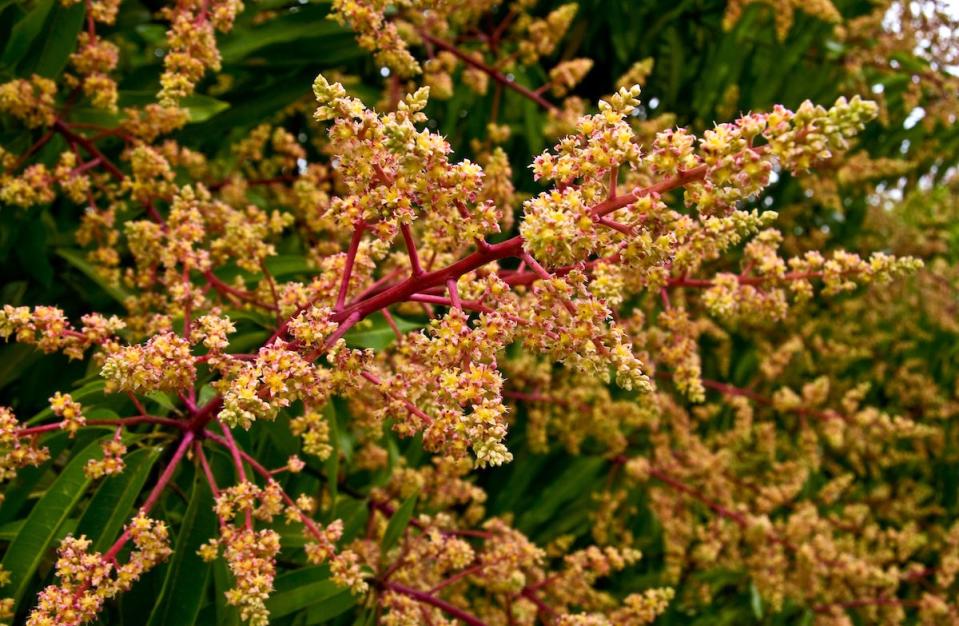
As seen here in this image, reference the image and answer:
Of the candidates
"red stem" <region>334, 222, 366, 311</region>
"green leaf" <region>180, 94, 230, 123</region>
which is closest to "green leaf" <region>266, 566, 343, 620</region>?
"red stem" <region>334, 222, 366, 311</region>

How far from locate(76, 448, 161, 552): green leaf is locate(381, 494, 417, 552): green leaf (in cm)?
59

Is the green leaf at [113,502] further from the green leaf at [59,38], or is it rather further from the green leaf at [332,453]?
the green leaf at [59,38]

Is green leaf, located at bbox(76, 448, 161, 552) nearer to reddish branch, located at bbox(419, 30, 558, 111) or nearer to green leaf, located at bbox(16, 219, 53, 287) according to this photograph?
green leaf, located at bbox(16, 219, 53, 287)

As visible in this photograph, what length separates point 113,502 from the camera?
170 centimetres

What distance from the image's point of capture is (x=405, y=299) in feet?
4.85

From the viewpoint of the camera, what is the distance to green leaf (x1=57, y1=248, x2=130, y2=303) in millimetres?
2162

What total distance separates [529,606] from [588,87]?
2321 mm

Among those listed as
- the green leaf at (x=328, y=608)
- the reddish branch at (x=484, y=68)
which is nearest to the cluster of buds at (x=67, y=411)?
the green leaf at (x=328, y=608)

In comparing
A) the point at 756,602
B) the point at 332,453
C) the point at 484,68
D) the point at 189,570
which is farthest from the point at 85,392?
the point at 756,602

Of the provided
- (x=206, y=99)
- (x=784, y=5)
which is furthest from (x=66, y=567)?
(x=784, y=5)

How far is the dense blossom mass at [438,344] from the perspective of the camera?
1303 millimetres

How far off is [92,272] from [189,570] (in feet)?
2.81

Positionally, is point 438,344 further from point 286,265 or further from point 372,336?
point 286,265

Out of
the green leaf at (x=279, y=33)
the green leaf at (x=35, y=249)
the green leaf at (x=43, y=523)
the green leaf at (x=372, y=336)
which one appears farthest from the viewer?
the green leaf at (x=279, y=33)
